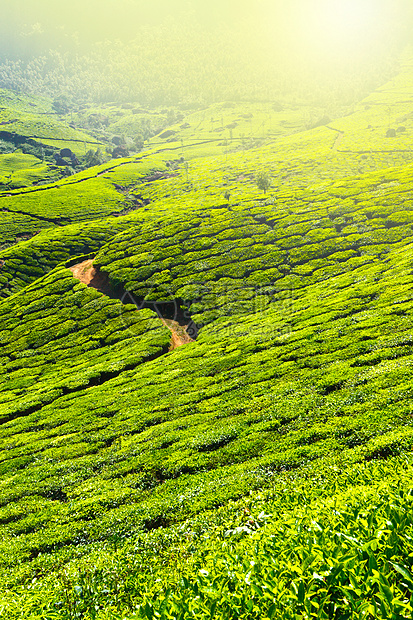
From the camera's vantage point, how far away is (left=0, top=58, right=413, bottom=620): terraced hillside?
4.76 metres

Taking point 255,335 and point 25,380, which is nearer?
point 255,335

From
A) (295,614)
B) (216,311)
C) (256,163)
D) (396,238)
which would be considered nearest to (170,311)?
(216,311)

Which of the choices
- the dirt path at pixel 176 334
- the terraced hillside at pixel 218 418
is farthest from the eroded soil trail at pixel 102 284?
the terraced hillside at pixel 218 418

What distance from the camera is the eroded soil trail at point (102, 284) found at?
48.6m

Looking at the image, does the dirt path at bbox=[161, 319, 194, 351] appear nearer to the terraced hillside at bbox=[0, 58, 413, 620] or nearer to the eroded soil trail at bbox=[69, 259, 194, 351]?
the eroded soil trail at bbox=[69, 259, 194, 351]

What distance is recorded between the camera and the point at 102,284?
70938mm

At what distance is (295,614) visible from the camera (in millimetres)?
3443

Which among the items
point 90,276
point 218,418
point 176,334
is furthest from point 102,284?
point 218,418

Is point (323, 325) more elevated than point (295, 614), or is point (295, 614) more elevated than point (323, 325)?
point (295, 614)

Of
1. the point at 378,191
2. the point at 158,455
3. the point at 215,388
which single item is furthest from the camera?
the point at 378,191

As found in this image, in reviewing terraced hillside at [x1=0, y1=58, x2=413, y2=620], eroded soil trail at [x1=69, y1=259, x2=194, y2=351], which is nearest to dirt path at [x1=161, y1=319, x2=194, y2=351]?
eroded soil trail at [x1=69, y1=259, x2=194, y2=351]

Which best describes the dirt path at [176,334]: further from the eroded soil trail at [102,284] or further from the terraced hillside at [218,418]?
the terraced hillside at [218,418]

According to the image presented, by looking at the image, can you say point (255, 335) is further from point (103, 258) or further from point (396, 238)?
point (103, 258)

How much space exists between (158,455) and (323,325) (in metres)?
22.6
